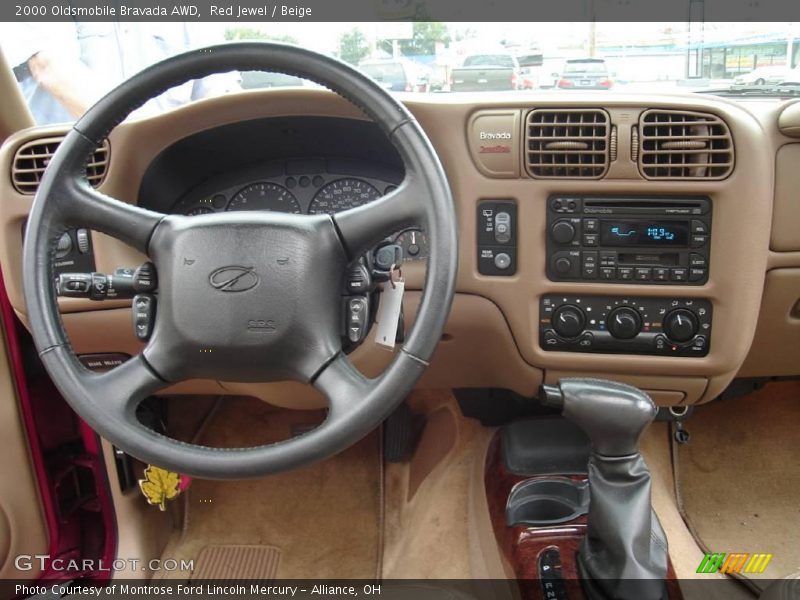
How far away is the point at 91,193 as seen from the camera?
103 centimetres

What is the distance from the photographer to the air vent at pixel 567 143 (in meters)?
1.26

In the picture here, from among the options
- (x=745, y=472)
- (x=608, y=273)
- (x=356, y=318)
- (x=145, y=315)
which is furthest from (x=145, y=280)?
(x=745, y=472)

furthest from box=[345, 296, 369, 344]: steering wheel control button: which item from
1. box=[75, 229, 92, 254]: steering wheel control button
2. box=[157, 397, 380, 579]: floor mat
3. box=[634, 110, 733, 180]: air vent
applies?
box=[157, 397, 380, 579]: floor mat

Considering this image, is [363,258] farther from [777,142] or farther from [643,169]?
[777,142]

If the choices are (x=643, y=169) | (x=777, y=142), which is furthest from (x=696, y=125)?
(x=777, y=142)

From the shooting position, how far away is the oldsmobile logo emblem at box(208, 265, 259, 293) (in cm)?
98

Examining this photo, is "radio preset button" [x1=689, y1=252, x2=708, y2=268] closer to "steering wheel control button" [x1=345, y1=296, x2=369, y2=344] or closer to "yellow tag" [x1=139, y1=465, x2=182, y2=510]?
"steering wheel control button" [x1=345, y1=296, x2=369, y2=344]

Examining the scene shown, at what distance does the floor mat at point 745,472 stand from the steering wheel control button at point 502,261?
100cm

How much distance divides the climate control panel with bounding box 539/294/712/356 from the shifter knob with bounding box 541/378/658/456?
10.7 inches

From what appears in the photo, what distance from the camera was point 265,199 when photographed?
1.46 m

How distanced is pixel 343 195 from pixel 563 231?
483 mm

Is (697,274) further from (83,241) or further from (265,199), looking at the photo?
(83,241)
